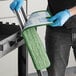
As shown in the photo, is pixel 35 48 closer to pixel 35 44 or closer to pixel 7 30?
pixel 35 44

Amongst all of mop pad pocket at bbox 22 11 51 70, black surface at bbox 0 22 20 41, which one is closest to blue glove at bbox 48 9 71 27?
mop pad pocket at bbox 22 11 51 70

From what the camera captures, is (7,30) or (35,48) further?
(7,30)

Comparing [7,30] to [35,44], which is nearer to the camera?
[35,44]

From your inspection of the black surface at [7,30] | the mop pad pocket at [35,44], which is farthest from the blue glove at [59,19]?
the black surface at [7,30]

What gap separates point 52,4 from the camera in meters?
1.62

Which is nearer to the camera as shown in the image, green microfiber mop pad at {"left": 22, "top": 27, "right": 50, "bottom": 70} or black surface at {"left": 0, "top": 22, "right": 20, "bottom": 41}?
green microfiber mop pad at {"left": 22, "top": 27, "right": 50, "bottom": 70}

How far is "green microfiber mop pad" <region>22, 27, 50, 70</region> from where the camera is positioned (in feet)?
4.21

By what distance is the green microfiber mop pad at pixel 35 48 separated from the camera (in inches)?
50.5

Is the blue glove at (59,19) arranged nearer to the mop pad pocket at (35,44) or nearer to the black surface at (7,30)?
the mop pad pocket at (35,44)

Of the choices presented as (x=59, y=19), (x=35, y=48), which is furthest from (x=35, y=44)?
(x=59, y=19)

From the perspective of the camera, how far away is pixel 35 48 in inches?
51.6

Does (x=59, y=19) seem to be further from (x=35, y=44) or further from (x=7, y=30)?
(x=7, y=30)

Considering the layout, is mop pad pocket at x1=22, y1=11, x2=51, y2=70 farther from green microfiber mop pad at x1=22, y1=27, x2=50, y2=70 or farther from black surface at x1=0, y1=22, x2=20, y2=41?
black surface at x1=0, y1=22, x2=20, y2=41

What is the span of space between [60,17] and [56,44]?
261mm
